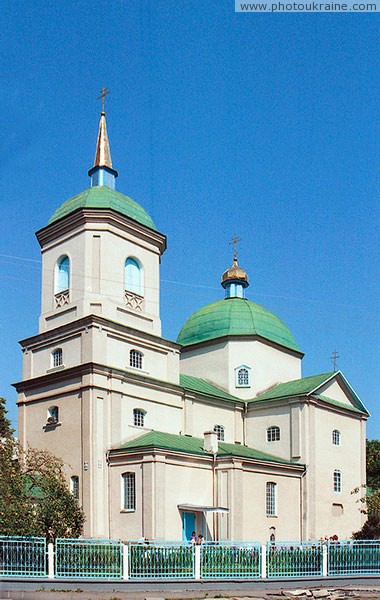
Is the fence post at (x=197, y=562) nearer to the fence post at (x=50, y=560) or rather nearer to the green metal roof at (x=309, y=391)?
the fence post at (x=50, y=560)

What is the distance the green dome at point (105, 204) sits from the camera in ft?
102

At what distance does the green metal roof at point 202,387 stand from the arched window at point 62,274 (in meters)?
7.18

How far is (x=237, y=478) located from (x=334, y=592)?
36.6ft

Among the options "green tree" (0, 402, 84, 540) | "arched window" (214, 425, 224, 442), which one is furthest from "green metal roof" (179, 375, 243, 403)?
"green tree" (0, 402, 84, 540)

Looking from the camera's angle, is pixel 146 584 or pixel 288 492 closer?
pixel 146 584

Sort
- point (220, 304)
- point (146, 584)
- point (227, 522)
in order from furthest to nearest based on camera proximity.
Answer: point (220, 304)
point (227, 522)
point (146, 584)

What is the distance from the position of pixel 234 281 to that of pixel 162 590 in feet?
86.9

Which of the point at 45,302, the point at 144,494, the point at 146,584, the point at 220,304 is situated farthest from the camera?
the point at 220,304

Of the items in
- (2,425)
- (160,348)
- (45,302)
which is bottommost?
(2,425)

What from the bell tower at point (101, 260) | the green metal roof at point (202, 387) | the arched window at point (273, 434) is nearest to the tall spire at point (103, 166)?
the bell tower at point (101, 260)

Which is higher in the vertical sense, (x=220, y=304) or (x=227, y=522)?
(x=220, y=304)

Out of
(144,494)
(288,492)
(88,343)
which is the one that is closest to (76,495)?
(144,494)

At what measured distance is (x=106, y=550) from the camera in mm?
18484

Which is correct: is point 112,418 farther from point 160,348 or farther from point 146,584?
point 146,584
